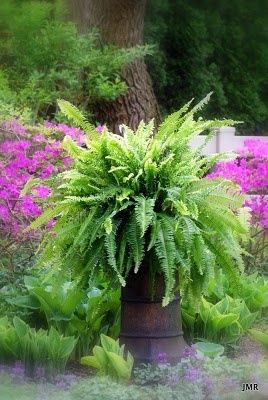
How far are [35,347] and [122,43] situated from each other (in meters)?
8.41

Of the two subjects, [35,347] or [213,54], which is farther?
[213,54]

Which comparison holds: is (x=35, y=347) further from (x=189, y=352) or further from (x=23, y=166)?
(x=23, y=166)

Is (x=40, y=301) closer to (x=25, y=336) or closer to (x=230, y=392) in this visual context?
(x=25, y=336)

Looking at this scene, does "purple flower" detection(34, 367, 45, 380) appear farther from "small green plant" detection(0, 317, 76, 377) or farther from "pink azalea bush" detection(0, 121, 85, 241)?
"pink azalea bush" detection(0, 121, 85, 241)

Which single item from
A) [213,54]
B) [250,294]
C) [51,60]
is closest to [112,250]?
[250,294]

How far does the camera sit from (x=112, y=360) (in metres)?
4.25

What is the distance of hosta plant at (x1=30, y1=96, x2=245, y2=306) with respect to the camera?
4.28 metres

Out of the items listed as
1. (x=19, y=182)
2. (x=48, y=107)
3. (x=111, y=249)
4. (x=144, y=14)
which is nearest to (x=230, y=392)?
(x=111, y=249)

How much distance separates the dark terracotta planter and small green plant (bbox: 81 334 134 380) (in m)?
0.11

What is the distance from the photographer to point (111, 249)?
4223 mm

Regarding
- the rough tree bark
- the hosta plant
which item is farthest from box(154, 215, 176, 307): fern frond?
the rough tree bark

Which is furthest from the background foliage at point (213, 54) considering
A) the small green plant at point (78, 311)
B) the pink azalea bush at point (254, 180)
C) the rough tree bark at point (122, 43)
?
the small green plant at point (78, 311)

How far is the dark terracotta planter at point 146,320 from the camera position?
14.5ft

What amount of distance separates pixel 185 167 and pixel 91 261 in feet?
2.29
